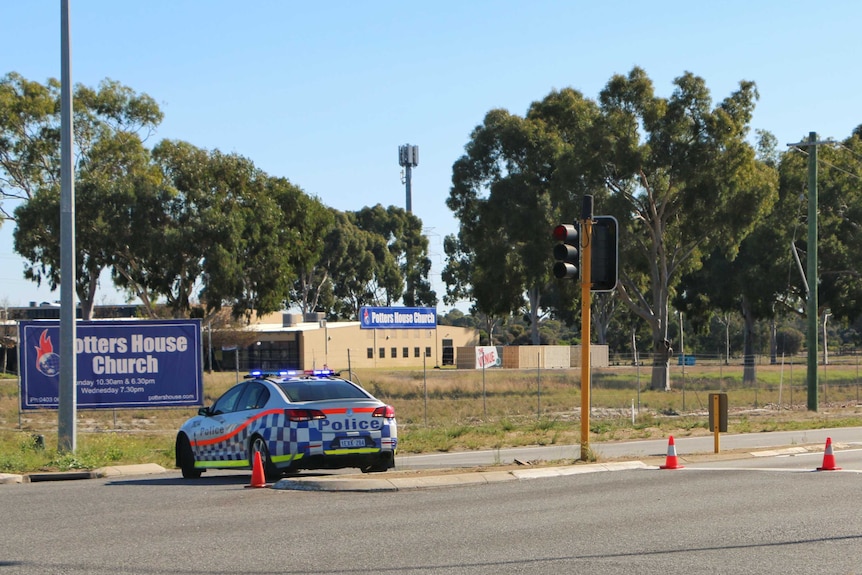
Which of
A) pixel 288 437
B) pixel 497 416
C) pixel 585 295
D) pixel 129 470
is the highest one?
pixel 585 295

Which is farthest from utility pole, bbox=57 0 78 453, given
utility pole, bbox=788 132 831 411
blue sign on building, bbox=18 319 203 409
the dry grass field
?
utility pole, bbox=788 132 831 411

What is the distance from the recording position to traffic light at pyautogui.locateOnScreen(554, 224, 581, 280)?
48.8ft

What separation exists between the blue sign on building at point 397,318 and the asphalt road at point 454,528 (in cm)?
6817

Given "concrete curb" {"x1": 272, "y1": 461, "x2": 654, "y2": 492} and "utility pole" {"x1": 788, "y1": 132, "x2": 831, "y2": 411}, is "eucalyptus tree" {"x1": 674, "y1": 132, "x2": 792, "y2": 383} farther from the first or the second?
"concrete curb" {"x1": 272, "y1": 461, "x2": 654, "y2": 492}

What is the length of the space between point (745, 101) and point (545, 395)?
14.9m

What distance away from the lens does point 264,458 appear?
14820 millimetres

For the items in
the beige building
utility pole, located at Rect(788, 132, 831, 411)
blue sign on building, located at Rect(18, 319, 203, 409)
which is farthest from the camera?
the beige building

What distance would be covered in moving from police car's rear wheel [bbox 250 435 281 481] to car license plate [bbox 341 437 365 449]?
965 millimetres

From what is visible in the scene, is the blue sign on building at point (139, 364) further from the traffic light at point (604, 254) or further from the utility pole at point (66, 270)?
the traffic light at point (604, 254)

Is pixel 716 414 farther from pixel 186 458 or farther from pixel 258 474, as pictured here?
pixel 186 458

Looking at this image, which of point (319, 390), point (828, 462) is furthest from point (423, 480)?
point (828, 462)

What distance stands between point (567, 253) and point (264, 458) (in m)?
4.89

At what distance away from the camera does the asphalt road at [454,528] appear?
8383mm

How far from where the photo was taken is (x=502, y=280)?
173 ft
